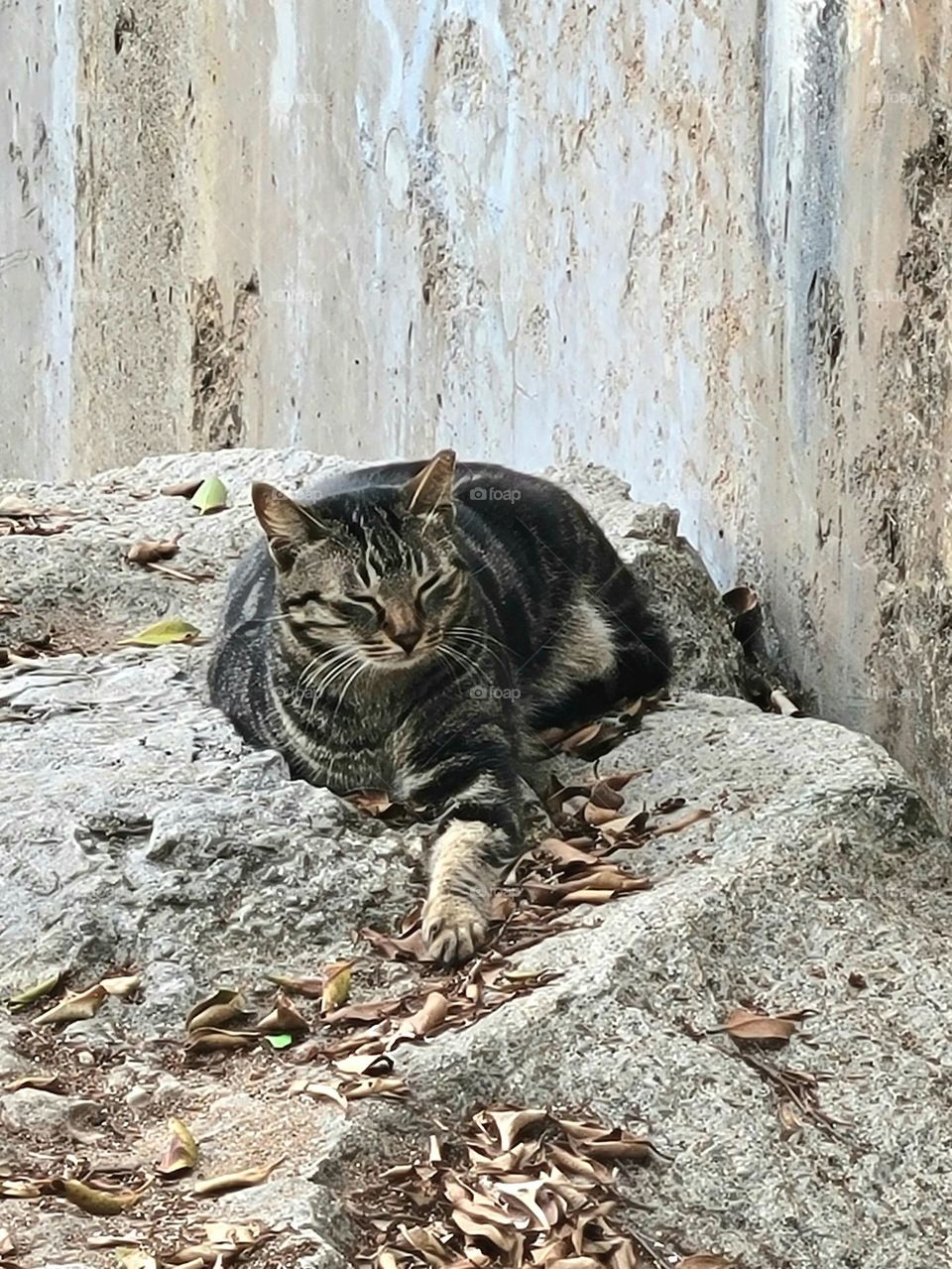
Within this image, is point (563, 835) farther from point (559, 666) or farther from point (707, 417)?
point (707, 417)

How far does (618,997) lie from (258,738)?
1.44 meters

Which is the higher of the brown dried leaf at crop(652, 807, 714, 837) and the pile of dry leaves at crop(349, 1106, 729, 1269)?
the brown dried leaf at crop(652, 807, 714, 837)

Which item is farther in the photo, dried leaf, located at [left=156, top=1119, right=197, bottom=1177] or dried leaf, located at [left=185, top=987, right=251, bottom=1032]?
dried leaf, located at [left=185, top=987, right=251, bottom=1032]

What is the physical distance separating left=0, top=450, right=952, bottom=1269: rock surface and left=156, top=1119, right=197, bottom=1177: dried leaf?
4 cm

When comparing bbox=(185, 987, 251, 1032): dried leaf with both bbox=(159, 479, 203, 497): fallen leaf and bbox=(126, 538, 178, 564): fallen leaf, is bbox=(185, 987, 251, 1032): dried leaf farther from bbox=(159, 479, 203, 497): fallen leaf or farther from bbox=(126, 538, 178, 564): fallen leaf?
bbox=(159, 479, 203, 497): fallen leaf

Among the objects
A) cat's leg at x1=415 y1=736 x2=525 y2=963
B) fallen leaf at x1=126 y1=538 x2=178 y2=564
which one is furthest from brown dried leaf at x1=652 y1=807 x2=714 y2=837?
fallen leaf at x1=126 y1=538 x2=178 y2=564

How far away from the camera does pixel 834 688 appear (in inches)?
200

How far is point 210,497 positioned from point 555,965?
327cm

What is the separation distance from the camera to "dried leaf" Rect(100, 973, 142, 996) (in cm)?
384

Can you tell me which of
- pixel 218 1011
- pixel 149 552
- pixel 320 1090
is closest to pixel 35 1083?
pixel 218 1011

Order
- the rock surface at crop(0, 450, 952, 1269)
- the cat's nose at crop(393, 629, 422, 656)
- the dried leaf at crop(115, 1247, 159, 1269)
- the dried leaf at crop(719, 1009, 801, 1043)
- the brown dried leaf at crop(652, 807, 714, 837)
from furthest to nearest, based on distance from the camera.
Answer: the cat's nose at crop(393, 629, 422, 656)
the brown dried leaf at crop(652, 807, 714, 837)
the dried leaf at crop(719, 1009, 801, 1043)
the rock surface at crop(0, 450, 952, 1269)
the dried leaf at crop(115, 1247, 159, 1269)

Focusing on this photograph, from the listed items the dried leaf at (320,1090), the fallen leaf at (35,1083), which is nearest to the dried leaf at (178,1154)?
the dried leaf at (320,1090)

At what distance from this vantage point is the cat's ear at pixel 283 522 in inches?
178

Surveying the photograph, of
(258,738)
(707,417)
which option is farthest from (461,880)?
(707,417)
